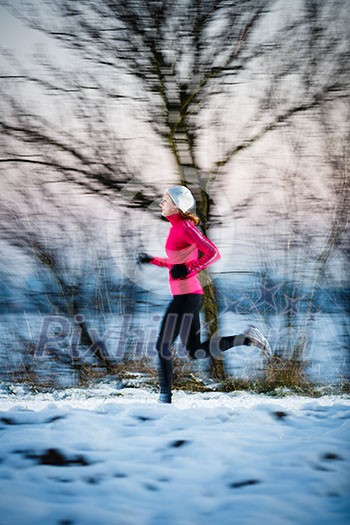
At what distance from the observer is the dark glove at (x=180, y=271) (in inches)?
146

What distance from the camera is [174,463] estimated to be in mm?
2811

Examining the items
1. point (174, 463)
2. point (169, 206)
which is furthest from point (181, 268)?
point (174, 463)

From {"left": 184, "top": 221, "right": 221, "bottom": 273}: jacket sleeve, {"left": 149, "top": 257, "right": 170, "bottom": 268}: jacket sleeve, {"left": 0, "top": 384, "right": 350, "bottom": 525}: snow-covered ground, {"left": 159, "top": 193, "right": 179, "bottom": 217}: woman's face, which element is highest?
{"left": 159, "top": 193, "right": 179, "bottom": 217}: woman's face

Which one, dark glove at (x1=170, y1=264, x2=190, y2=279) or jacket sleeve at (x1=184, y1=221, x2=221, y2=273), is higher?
jacket sleeve at (x1=184, y1=221, x2=221, y2=273)

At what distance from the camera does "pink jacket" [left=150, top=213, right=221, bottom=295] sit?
12.1 ft

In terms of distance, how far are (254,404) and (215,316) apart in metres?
1.20

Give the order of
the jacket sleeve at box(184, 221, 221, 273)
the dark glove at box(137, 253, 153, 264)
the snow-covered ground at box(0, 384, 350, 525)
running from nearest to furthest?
1. the snow-covered ground at box(0, 384, 350, 525)
2. the jacket sleeve at box(184, 221, 221, 273)
3. the dark glove at box(137, 253, 153, 264)

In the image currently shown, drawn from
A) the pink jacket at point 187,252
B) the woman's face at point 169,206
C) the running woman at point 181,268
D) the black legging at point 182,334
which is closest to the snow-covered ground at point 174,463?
the black legging at point 182,334

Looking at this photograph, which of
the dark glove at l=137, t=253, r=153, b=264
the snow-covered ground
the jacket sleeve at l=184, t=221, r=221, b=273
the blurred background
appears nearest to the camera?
the snow-covered ground

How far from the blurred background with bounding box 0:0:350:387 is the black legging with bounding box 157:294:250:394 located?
104 centimetres

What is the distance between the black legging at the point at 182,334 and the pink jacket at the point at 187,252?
0.27 ft

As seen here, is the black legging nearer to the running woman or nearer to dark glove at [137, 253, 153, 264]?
the running woman

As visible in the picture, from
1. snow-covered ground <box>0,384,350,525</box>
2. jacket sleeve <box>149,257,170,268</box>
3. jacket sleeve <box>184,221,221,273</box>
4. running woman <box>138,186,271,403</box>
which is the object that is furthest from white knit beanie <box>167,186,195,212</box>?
snow-covered ground <box>0,384,350,525</box>

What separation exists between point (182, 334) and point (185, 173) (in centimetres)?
167
